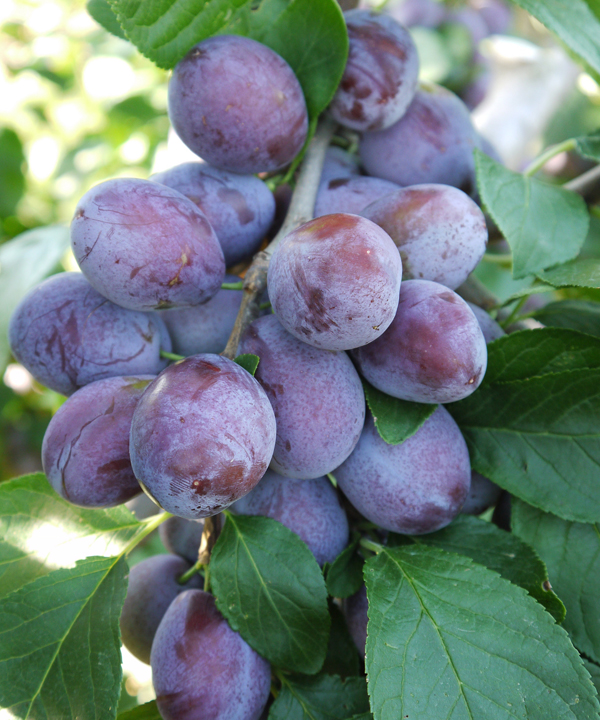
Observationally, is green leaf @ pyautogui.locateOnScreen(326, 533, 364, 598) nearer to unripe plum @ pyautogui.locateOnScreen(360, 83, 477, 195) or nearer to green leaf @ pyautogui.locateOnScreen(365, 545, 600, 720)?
green leaf @ pyautogui.locateOnScreen(365, 545, 600, 720)

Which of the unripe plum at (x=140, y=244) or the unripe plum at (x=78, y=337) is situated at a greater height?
the unripe plum at (x=140, y=244)

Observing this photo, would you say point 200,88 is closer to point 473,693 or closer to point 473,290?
point 473,290

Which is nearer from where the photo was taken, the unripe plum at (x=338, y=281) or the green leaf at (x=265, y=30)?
the unripe plum at (x=338, y=281)

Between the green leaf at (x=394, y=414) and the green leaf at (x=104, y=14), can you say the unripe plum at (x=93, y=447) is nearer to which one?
the green leaf at (x=394, y=414)

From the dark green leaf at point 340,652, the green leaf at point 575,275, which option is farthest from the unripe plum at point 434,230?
the dark green leaf at point 340,652

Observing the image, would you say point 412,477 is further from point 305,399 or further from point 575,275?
point 575,275

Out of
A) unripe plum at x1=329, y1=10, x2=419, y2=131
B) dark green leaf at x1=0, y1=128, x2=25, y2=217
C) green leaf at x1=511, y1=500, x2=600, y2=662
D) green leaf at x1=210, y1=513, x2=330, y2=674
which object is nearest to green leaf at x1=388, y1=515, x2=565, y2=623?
green leaf at x1=511, y1=500, x2=600, y2=662

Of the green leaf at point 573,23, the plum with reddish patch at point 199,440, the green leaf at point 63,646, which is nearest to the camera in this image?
the plum with reddish patch at point 199,440
